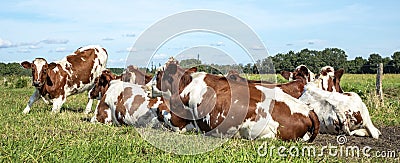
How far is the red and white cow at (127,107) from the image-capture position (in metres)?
9.95

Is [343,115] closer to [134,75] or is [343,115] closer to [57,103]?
[134,75]

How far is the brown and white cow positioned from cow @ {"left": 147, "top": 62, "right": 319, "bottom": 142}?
4843 millimetres

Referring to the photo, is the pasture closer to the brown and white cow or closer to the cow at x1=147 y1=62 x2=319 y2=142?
the cow at x1=147 y1=62 x2=319 y2=142

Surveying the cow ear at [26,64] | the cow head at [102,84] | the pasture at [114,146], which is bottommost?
the pasture at [114,146]

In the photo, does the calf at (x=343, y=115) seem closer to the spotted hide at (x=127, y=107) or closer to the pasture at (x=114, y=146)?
the pasture at (x=114, y=146)

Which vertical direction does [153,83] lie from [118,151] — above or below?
above

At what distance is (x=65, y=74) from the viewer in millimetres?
13898

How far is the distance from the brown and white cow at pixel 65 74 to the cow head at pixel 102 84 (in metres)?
0.31

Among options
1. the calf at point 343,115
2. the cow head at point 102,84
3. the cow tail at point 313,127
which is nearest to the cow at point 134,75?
the cow head at point 102,84

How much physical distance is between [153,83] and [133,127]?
1210mm

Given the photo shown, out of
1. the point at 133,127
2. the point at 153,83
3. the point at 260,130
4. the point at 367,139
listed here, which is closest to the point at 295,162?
the point at 260,130

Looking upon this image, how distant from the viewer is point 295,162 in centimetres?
601

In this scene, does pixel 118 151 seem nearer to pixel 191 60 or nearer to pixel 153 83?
pixel 191 60

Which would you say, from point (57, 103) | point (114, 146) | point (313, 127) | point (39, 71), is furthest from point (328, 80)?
point (39, 71)
